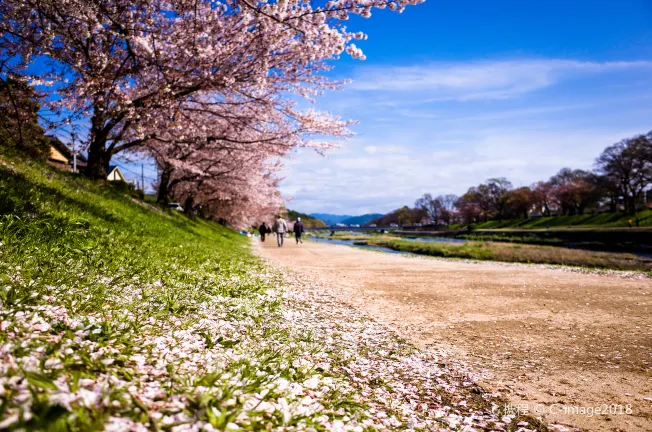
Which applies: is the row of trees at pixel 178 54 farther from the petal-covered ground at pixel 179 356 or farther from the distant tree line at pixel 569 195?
the distant tree line at pixel 569 195

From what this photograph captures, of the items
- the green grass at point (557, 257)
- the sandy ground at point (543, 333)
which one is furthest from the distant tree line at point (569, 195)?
the sandy ground at point (543, 333)

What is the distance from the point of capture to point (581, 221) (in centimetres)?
9381

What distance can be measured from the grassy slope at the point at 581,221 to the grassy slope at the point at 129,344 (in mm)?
90541

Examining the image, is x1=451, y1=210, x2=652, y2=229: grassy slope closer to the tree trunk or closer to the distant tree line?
the distant tree line

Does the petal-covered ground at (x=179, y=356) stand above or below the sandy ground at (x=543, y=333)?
above

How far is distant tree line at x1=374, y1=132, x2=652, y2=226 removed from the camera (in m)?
75.7

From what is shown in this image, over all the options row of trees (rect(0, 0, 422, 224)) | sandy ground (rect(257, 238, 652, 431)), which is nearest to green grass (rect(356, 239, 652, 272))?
sandy ground (rect(257, 238, 652, 431))

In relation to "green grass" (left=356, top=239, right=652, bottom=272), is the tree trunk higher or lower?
higher

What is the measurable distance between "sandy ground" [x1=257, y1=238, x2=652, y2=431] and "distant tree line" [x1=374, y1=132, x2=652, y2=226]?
270 feet

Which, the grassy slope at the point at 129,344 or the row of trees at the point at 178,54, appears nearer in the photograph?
the grassy slope at the point at 129,344

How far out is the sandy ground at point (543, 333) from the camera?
175 inches

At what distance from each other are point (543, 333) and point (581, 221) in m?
106

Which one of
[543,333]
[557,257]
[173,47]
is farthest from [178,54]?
[557,257]

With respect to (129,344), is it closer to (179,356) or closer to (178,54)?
(179,356)
